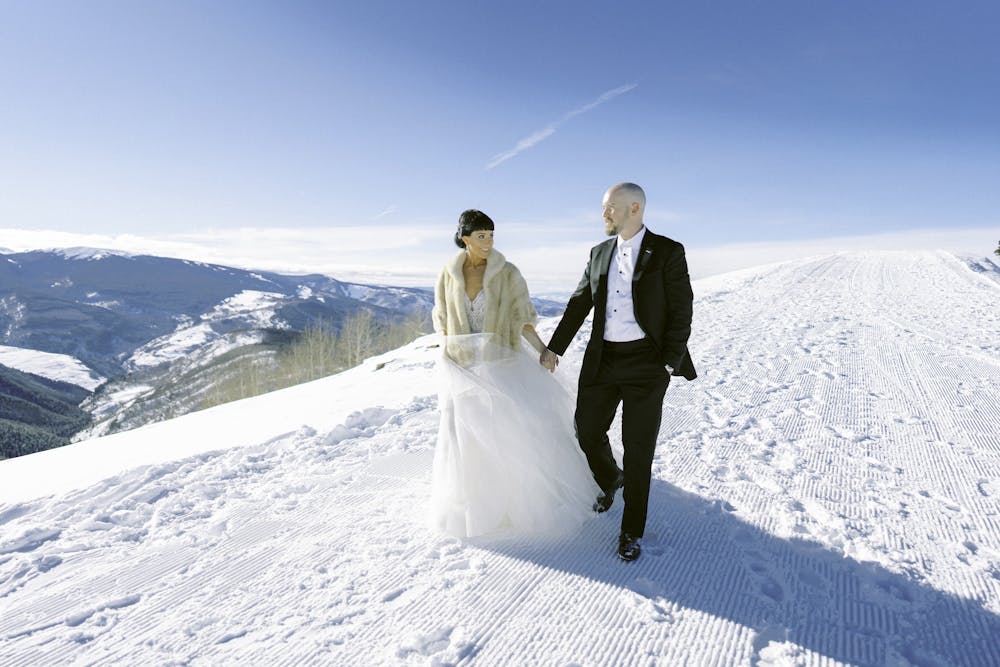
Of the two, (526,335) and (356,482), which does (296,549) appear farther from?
(526,335)

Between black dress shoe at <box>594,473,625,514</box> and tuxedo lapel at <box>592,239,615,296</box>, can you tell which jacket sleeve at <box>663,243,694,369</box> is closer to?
tuxedo lapel at <box>592,239,615,296</box>

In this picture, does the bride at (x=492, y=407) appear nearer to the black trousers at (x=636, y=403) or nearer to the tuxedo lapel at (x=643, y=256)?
the black trousers at (x=636, y=403)

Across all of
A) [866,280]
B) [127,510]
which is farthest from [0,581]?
[866,280]

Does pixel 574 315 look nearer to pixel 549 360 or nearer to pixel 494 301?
pixel 549 360

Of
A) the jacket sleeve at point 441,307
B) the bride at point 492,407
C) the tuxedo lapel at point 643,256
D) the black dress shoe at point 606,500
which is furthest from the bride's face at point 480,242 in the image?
the black dress shoe at point 606,500

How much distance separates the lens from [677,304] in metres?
3.04

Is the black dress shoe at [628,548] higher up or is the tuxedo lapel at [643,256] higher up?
the tuxedo lapel at [643,256]

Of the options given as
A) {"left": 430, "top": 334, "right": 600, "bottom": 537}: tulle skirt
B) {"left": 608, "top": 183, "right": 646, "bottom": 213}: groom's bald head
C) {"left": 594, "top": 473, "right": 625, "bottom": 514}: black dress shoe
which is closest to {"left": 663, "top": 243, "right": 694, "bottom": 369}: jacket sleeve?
{"left": 608, "top": 183, "right": 646, "bottom": 213}: groom's bald head

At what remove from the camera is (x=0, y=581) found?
10.5 ft

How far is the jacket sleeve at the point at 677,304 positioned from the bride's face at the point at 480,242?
3.59 ft

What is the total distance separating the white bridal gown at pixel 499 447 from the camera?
3326 millimetres

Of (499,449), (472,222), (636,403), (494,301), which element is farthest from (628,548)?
(472,222)

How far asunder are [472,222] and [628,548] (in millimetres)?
2196

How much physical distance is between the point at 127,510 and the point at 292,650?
2.61 m
